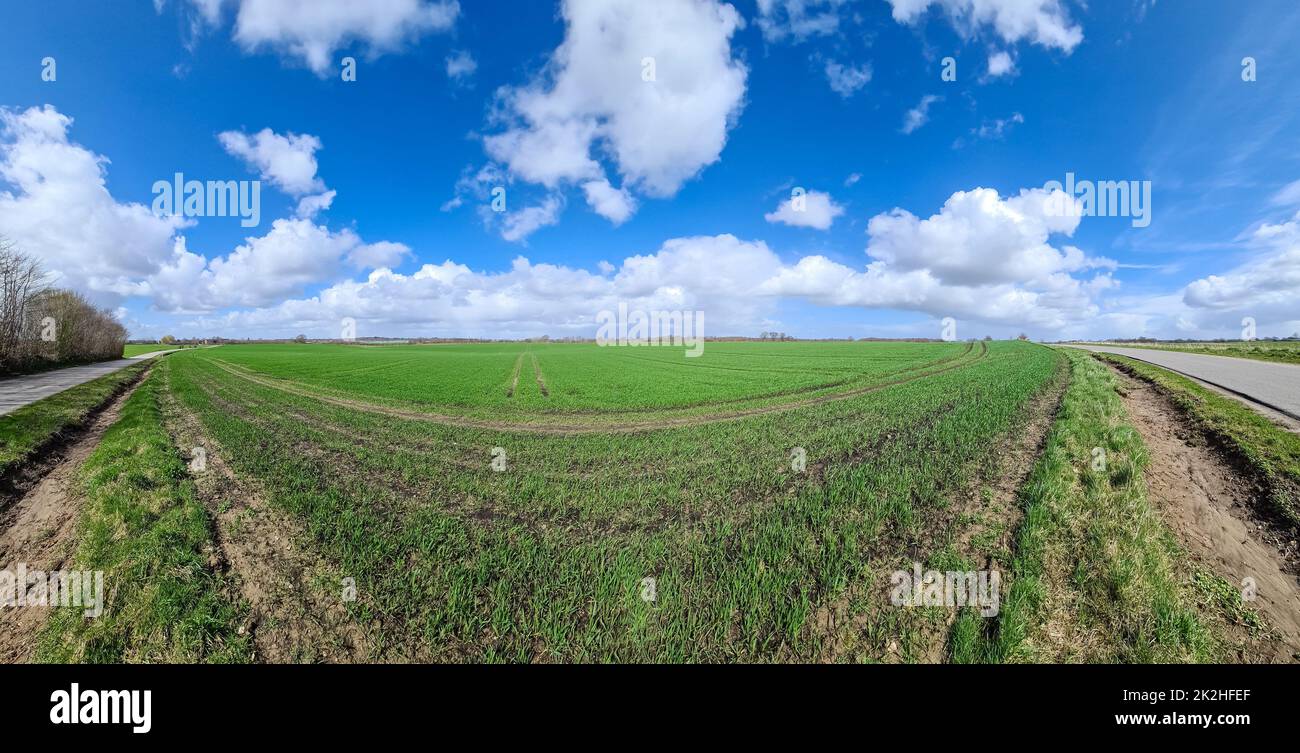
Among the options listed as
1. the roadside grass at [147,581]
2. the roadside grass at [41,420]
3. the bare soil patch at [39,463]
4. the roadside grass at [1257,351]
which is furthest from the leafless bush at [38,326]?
the roadside grass at [1257,351]

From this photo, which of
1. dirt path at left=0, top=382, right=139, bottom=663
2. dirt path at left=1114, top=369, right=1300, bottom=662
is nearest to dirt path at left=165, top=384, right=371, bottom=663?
dirt path at left=0, top=382, right=139, bottom=663

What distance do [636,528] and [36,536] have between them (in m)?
10.3

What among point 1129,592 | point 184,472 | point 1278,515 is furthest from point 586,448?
point 1278,515

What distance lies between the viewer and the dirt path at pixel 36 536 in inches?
185

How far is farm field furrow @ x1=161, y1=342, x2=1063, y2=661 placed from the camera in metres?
4.31

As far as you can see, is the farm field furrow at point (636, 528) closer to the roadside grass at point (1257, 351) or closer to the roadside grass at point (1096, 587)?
the roadside grass at point (1096, 587)

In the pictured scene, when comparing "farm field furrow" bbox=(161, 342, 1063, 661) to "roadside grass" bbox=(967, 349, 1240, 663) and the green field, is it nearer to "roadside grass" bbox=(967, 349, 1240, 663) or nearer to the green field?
the green field

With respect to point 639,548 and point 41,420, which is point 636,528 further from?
point 41,420

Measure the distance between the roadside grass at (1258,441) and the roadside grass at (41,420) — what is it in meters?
25.1

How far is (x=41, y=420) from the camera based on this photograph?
14289 mm

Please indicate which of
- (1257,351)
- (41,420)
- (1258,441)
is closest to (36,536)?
(41,420)

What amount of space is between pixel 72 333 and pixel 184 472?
6298 centimetres
